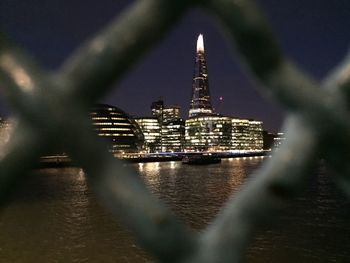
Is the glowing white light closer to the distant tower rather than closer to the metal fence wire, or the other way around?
the distant tower

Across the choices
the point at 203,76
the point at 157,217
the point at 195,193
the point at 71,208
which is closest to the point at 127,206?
the point at 157,217

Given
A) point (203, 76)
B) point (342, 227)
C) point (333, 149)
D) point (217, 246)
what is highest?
point (203, 76)

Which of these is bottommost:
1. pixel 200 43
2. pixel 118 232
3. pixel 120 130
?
pixel 118 232

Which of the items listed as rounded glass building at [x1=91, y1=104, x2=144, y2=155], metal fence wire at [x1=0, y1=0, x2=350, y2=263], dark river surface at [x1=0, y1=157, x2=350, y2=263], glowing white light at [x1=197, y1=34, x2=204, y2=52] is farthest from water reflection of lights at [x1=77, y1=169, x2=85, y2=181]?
glowing white light at [x1=197, y1=34, x2=204, y2=52]

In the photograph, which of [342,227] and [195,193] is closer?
[342,227]

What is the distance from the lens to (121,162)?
2.60 ft

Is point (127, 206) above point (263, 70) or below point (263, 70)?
below

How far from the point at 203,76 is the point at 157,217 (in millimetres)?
162592

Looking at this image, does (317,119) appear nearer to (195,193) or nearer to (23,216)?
(23,216)

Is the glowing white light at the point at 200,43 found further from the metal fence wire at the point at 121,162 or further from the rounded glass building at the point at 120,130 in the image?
the metal fence wire at the point at 121,162

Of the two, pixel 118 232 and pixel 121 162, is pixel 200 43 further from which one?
pixel 121 162

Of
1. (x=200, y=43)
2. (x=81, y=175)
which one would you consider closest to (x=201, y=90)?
(x=200, y=43)

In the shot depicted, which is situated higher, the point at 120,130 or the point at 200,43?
the point at 200,43

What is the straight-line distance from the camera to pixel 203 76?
6358 inches
